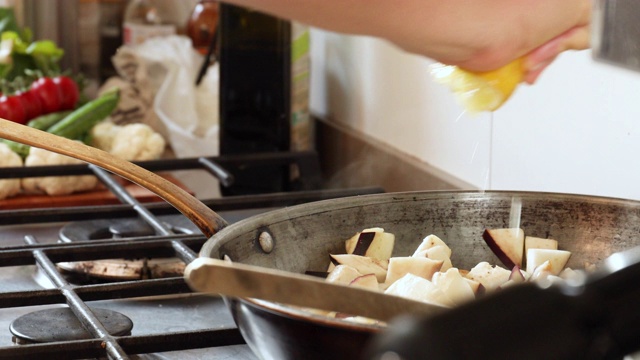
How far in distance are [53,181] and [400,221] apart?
81cm

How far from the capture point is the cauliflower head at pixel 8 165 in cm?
148

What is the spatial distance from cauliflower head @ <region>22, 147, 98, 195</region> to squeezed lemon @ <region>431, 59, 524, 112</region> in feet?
2.87

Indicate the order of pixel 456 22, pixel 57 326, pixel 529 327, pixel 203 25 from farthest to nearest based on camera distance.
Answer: pixel 203 25, pixel 57 326, pixel 456 22, pixel 529 327

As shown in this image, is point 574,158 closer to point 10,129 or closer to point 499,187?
point 499,187

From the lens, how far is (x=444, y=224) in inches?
34.2

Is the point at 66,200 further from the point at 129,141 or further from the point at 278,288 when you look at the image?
the point at 278,288

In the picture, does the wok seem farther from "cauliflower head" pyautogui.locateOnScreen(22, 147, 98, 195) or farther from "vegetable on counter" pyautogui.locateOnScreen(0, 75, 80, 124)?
"vegetable on counter" pyautogui.locateOnScreen(0, 75, 80, 124)

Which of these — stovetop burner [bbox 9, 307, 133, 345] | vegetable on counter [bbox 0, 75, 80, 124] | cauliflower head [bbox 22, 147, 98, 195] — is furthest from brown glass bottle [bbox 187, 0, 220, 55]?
stovetop burner [bbox 9, 307, 133, 345]

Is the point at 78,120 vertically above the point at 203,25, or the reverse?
the point at 203,25

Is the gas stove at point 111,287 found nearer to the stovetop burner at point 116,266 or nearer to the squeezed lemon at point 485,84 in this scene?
the stovetop burner at point 116,266


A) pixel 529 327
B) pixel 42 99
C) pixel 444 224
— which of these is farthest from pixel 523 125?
pixel 42 99

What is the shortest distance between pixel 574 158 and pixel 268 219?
1.43ft

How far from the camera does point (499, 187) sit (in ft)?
3.97

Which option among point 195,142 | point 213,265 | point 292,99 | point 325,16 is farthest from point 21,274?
point 195,142
